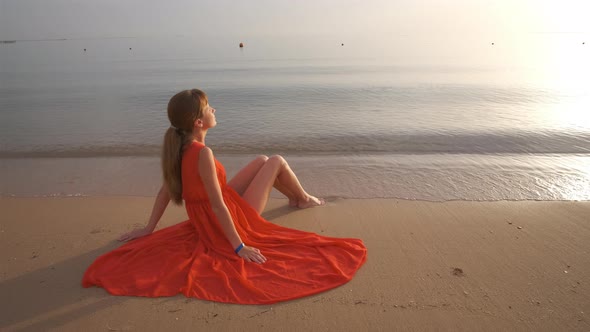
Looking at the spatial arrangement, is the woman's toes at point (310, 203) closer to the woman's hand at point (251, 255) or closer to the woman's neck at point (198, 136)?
the woman's hand at point (251, 255)

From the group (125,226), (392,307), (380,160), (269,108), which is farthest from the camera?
(269,108)

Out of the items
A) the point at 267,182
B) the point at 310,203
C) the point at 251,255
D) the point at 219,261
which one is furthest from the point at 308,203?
the point at 219,261

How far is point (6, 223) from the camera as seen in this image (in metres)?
4.65

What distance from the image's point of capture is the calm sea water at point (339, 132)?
6208mm

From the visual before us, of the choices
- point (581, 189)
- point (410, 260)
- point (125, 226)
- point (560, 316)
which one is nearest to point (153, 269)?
point (125, 226)

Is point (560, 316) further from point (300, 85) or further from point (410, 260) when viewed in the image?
point (300, 85)

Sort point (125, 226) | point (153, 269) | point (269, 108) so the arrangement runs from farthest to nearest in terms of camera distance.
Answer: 1. point (269, 108)
2. point (125, 226)
3. point (153, 269)

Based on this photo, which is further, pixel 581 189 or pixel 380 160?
pixel 380 160

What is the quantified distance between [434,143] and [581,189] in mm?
3502

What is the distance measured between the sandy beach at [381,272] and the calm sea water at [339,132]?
855 millimetres

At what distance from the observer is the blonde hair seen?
3520mm

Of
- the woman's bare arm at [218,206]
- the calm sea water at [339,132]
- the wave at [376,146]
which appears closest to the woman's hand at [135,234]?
the woman's bare arm at [218,206]

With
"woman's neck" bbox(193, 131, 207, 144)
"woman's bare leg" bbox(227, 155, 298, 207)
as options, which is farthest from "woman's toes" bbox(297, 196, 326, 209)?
"woman's neck" bbox(193, 131, 207, 144)

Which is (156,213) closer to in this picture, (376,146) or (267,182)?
(267,182)
